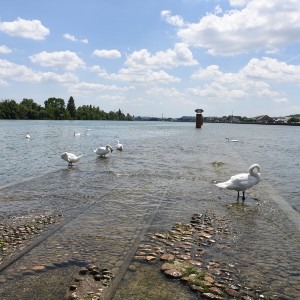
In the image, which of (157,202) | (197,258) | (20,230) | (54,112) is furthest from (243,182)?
(54,112)

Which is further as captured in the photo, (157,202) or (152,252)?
(157,202)

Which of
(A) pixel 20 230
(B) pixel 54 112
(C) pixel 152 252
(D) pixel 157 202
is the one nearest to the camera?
(C) pixel 152 252

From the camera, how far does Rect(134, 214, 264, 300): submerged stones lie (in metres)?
5.17

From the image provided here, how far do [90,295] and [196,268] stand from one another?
1939 millimetres

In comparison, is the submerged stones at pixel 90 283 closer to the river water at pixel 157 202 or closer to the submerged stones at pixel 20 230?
the river water at pixel 157 202

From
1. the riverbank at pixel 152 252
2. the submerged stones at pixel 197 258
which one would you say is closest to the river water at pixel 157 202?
the riverbank at pixel 152 252

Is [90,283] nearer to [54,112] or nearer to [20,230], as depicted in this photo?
[20,230]

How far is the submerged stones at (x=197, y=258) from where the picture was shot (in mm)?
5168

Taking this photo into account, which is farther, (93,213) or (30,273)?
(93,213)

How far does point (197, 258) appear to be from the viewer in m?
6.29

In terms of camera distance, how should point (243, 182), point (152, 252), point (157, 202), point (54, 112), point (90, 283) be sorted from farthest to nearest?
1. point (54, 112)
2. point (243, 182)
3. point (157, 202)
4. point (152, 252)
5. point (90, 283)

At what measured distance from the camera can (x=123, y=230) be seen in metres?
7.82

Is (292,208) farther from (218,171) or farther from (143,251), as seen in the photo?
(218,171)

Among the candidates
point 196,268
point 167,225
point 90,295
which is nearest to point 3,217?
point 167,225
